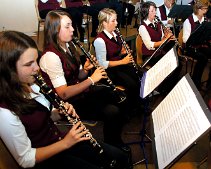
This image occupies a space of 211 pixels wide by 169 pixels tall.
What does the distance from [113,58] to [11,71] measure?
5.69 ft

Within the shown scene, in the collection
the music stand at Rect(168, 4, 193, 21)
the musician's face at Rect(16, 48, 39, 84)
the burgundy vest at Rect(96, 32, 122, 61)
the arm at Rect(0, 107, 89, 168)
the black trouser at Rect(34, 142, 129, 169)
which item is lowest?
the black trouser at Rect(34, 142, 129, 169)

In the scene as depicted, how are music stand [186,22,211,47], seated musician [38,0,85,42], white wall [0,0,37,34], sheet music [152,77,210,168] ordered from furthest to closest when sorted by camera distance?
1. white wall [0,0,37,34]
2. seated musician [38,0,85,42]
3. music stand [186,22,211,47]
4. sheet music [152,77,210,168]

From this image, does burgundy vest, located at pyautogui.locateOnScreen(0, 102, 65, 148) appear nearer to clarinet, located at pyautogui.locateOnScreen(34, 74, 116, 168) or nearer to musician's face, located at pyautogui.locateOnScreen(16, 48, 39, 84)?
clarinet, located at pyautogui.locateOnScreen(34, 74, 116, 168)

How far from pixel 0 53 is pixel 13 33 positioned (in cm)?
14

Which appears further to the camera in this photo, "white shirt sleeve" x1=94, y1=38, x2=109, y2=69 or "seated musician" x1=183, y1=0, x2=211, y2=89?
"seated musician" x1=183, y1=0, x2=211, y2=89

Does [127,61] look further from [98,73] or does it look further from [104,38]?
[98,73]

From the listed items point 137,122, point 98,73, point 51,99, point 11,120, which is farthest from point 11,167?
point 137,122

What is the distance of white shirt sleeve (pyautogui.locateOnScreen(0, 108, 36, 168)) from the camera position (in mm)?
1195

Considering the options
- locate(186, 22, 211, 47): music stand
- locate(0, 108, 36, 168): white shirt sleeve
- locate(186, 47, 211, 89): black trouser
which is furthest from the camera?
locate(186, 47, 211, 89): black trouser

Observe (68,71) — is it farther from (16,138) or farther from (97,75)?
(16,138)

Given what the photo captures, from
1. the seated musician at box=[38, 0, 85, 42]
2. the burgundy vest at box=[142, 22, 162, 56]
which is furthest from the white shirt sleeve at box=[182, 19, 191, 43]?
the seated musician at box=[38, 0, 85, 42]

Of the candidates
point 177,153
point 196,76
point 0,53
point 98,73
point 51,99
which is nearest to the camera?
point 177,153

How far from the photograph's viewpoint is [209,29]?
315 cm

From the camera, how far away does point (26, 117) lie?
1.31 metres
